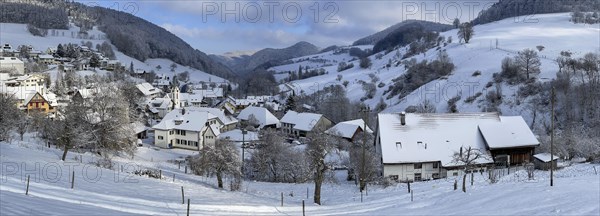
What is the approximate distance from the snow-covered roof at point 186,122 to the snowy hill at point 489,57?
39864 millimetres

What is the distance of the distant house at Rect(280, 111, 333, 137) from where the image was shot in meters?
69.9

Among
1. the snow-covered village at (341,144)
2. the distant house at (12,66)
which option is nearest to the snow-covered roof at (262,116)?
the snow-covered village at (341,144)

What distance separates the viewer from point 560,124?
62.6 m

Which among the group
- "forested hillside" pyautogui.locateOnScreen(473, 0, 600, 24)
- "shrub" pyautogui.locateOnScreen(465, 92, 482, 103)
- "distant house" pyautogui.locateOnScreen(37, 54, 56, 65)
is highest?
"forested hillside" pyautogui.locateOnScreen(473, 0, 600, 24)

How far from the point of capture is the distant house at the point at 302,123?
229ft

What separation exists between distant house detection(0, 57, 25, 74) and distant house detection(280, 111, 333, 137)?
68807 mm

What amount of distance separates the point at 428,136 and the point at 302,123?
1332 inches

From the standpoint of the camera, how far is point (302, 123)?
71.7 metres

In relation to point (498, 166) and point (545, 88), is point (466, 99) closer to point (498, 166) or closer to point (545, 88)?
point (545, 88)

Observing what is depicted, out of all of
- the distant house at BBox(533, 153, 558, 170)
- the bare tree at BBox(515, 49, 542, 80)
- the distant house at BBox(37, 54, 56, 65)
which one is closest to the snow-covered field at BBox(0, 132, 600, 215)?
the distant house at BBox(533, 153, 558, 170)

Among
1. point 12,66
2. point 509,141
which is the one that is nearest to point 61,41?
point 12,66

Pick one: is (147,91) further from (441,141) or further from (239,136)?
(441,141)

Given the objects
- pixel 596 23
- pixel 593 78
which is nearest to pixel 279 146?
pixel 593 78

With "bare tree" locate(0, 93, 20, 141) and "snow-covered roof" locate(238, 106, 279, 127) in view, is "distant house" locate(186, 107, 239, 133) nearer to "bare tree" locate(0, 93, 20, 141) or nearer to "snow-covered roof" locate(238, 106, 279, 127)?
"snow-covered roof" locate(238, 106, 279, 127)
